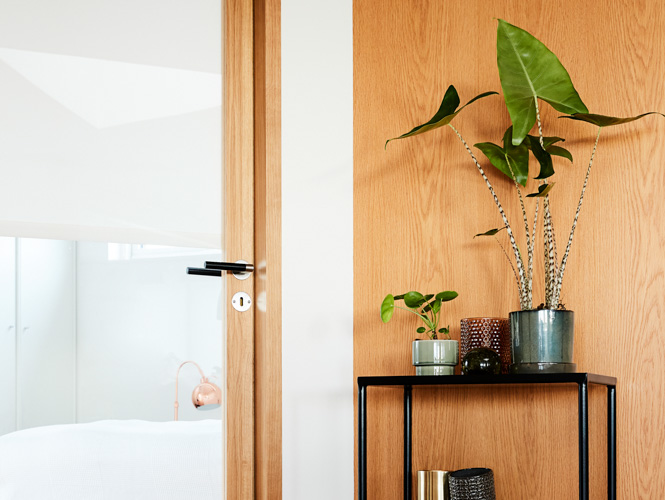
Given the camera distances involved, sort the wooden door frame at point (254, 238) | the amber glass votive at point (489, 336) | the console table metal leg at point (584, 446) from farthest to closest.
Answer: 1. the wooden door frame at point (254, 238)
2. the amber glass votive at point (489, 336)
3. the console table metal leg at point (584, 446)

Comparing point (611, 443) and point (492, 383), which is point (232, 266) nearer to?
point (492, 383)

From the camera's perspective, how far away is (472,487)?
5.19 ft

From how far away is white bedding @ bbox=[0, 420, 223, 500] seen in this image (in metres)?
1.58

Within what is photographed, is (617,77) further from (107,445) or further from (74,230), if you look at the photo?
(107,445)

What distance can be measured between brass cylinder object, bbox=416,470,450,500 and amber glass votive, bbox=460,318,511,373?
11.0 inches

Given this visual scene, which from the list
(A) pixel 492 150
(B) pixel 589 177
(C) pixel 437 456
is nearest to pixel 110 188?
(A) pixel 492 150

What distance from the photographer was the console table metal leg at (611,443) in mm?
1649

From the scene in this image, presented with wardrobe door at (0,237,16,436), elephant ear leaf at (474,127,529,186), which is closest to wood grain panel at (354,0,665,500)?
elephant ear leaf at (474,127,529,186)

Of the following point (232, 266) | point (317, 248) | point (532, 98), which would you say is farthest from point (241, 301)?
point (532, 98)

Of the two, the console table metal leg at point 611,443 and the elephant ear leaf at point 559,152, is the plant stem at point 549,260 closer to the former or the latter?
the elephant ear leaf at point 559,152

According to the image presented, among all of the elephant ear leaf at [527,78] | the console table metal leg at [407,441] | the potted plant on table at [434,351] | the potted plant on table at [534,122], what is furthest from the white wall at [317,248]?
the elephant ear leaf at [527,78]

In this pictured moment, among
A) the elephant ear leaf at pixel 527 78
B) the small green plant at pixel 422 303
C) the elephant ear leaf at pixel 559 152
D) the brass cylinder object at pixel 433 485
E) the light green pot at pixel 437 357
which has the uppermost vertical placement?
the elephant ear leaf at pixel 527 78

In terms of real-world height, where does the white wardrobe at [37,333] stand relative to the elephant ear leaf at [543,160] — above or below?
below

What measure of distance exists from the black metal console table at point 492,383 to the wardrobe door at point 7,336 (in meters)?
0.78
